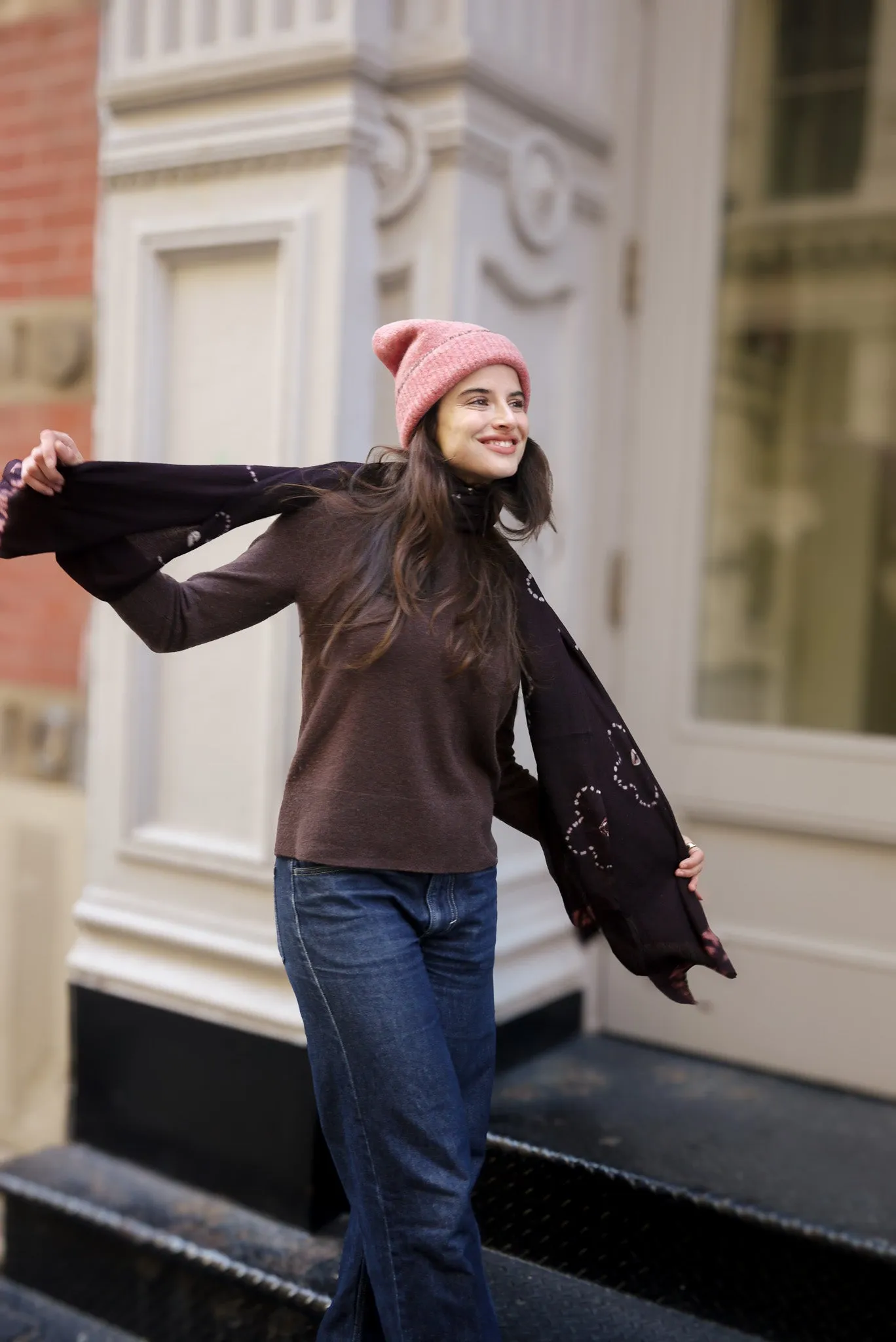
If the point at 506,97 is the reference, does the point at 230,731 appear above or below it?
below

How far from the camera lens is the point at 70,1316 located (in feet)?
9.50

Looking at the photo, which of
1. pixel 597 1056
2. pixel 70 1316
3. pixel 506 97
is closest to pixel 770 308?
pixel 506 97

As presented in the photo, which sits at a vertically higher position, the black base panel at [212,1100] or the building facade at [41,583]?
the building facade at [41,583]

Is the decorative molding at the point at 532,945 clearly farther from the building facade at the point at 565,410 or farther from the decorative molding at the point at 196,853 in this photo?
the decorative molding at the point at 196,853

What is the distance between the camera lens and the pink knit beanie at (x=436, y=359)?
6.17ft

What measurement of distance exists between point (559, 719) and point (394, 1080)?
0.58 meters

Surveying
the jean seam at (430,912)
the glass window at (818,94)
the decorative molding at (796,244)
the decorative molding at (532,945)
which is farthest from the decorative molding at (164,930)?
the glass window at (818,94)

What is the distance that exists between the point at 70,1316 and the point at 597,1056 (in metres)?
1.28

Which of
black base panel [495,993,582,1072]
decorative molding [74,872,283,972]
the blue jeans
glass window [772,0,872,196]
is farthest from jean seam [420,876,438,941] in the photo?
glass window [772,0,872,196]

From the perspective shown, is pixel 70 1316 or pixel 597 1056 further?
pixel 597 1056

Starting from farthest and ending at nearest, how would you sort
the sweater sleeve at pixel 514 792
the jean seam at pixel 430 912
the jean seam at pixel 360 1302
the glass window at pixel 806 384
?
1. the glass window at pixel 806 384
2. the sweater sleeve at pixel 514 792
3. the jean seam at pixel 360 1302
4. the jean seam at pixel 430 912

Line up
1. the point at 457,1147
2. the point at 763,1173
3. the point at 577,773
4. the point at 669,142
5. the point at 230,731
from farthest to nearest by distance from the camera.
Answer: the point at 669,142 → the point at 230,731 → the point at 763,1173 → the point at 577,773 → the point at 457,1147

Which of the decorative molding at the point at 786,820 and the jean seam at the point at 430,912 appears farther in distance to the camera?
the decorative molding at the point at 786,820

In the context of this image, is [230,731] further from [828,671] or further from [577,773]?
[828,671]
